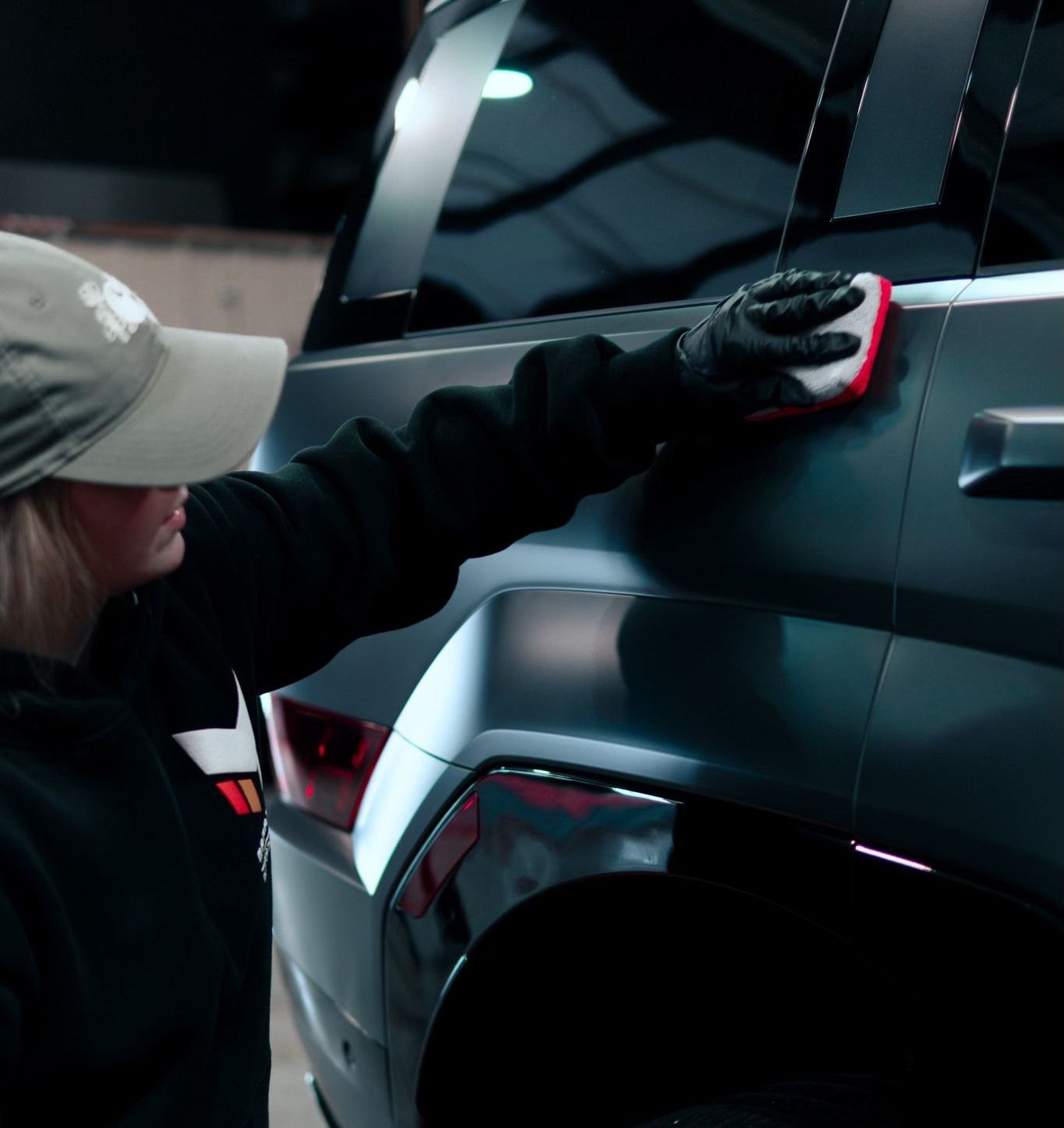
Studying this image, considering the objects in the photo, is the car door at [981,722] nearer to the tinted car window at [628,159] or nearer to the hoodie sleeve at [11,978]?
the tinted car window at [628,159]

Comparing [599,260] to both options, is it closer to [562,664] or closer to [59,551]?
[562,664]

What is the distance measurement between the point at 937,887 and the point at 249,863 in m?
0.60

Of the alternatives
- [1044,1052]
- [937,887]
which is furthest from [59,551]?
[1044,1052]

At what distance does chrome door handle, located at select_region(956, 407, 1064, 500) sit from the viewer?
833mm

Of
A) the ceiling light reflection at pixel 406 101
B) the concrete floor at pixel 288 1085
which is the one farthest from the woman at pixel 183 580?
the concrete floor at pixel 288 1085

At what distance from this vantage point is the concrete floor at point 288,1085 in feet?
7.97

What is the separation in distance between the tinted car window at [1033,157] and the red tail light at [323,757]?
0.79 m

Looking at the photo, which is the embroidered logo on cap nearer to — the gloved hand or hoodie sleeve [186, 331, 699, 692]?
hoodie sleeve [186, 331, 699, 692]

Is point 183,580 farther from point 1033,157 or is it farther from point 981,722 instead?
point 1033,157

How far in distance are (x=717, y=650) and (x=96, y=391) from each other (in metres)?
0.55

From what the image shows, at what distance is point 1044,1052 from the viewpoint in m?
0.86

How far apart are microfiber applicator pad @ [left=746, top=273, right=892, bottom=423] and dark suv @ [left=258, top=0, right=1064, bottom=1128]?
2 cm

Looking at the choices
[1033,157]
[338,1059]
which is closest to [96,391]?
[1033,157]

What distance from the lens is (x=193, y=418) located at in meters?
0.96
